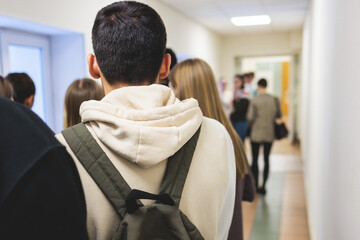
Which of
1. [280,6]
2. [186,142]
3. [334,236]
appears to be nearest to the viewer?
[186,142]

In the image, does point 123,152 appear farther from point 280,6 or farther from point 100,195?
point 280,6

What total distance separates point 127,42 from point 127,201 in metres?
0.38

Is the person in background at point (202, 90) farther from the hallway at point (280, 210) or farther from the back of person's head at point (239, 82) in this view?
the back of person's head at point (239, 82)

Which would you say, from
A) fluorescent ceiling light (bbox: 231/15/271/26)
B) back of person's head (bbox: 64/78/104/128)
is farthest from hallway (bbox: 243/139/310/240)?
fluorescent ceiling light (bbox: 231/15/271/26)

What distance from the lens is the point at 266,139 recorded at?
14.6 ft

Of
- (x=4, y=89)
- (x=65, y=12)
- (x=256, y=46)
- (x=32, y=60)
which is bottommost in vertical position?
(x=4, y=89)

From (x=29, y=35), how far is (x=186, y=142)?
2.49 metres

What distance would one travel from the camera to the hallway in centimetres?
330

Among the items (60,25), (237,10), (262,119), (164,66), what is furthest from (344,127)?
(237,10)

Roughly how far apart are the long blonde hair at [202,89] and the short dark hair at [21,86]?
A: 924 millimetres

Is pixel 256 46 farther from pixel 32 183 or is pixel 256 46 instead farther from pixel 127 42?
pixel 32 183

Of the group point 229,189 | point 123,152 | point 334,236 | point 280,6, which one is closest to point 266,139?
point 280,6

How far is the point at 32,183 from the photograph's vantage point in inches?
18.9

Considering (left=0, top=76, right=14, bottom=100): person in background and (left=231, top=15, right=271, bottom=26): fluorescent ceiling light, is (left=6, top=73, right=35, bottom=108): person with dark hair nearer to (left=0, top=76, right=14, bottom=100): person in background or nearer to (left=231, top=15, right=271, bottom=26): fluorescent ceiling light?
(left=0, top=76, right=14, bottom=100): person in background
